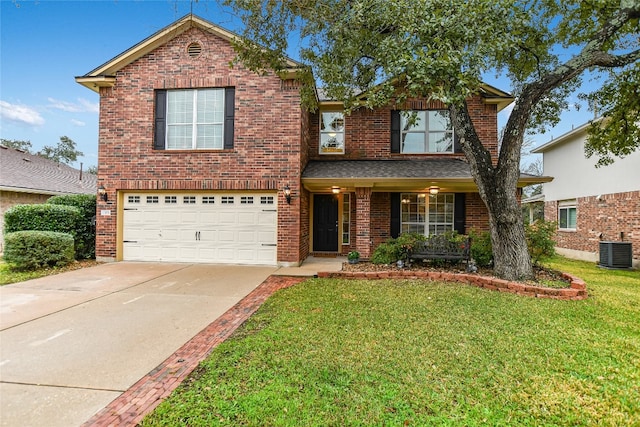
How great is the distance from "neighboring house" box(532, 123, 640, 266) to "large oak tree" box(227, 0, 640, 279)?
2.36m

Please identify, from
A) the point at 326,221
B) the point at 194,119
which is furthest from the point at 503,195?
the point at 194,119

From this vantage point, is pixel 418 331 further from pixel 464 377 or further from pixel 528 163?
pixel 528 163

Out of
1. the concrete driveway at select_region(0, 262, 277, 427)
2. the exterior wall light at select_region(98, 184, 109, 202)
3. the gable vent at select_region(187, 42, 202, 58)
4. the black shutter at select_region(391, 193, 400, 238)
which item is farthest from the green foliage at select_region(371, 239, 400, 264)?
the exterior wall light at select_region(98, 184, 109, 202)

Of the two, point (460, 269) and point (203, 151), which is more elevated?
point (203, 151)

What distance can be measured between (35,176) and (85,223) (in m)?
7.42

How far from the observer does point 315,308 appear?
524 cm

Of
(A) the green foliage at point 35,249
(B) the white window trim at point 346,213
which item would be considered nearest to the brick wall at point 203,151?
(A) the green foliage at point 35,249

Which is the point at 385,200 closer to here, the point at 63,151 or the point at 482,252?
the point at 482,252

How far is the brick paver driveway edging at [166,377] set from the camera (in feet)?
8.13

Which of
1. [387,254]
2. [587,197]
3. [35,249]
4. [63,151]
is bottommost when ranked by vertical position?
[387,254]

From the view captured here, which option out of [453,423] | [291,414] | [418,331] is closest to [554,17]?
[418,331]

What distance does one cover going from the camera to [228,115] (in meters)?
9.39

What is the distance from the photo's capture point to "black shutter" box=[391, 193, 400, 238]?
10.9 meters

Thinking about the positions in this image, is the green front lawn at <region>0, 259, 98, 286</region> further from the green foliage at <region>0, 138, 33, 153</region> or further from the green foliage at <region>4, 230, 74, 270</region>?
the green foliage at <region>0, 138, 33, 153</region>
